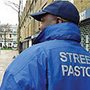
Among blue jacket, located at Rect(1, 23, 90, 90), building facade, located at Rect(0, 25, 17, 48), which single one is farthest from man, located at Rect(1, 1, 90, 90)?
building facade, located at Rect(0, 25, 17, 48)

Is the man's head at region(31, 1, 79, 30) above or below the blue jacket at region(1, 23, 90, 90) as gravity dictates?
above

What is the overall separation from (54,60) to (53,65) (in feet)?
0.12

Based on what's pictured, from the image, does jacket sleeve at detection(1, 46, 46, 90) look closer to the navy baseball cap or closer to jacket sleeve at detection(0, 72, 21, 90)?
jacket sleeve at detection(0, 72, 21, 90)

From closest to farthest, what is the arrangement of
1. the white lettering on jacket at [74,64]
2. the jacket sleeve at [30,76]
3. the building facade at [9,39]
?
1. the jacket sleeve at [30,76]
2. the white lettering on jacket at [74,64]
3. the building facade at [9,39]

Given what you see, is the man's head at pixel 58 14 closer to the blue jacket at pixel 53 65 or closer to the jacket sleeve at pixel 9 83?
the blue jacket at pixel 53 65

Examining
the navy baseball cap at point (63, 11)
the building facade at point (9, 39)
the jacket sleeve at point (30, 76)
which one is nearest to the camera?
the jacket sleeve at point (30, 76)

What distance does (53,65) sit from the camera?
2.38m

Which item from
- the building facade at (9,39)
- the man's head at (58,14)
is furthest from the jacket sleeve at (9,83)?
the building facade at (9,39)

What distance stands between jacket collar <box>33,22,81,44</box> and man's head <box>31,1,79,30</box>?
52 millimetres

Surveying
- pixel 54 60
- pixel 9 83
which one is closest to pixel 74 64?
pixel 54 60

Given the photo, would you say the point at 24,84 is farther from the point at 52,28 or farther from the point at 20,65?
the point at 52,28

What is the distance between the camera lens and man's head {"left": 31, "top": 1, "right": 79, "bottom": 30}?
2549 millimetres

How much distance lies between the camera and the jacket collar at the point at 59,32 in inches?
97.2

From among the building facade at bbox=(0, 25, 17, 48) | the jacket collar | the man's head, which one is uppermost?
the man's head
